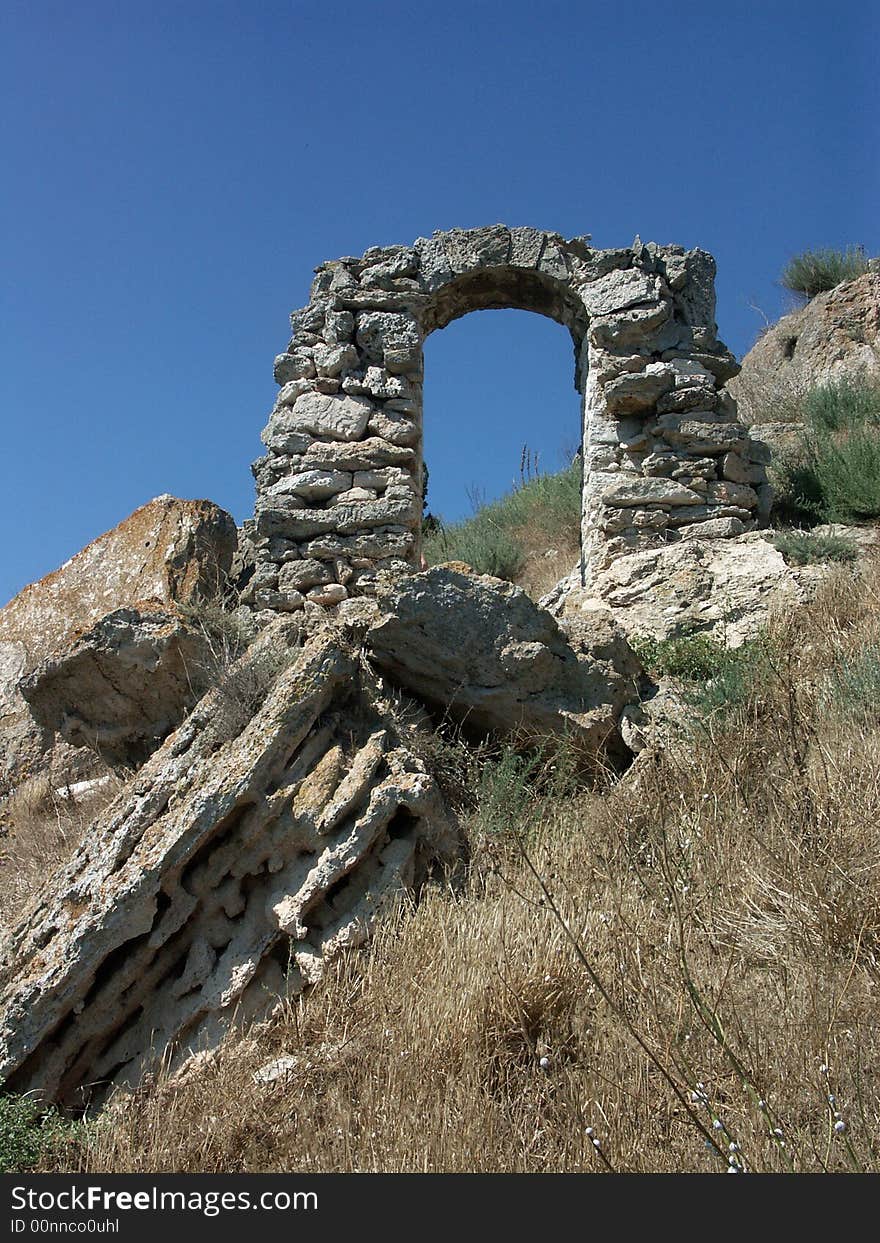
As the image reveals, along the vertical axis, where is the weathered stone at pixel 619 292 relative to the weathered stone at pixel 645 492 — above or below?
above

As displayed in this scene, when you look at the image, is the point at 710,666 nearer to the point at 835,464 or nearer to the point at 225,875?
the point at 225,875

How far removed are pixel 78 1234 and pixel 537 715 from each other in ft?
10.5

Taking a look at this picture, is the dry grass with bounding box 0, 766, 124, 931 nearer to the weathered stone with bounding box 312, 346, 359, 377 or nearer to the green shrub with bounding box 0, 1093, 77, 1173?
the green shrub with bounding box 0, 1093, 77, 1173

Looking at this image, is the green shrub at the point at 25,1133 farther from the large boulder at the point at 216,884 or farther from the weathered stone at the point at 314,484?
the weathered stone at the point at 314,484

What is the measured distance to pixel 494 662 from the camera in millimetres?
5328

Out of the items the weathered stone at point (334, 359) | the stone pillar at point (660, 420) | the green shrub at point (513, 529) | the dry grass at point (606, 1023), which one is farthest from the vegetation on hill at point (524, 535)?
the dry grass at point (606, 1023)

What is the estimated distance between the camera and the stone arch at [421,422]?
289 inches

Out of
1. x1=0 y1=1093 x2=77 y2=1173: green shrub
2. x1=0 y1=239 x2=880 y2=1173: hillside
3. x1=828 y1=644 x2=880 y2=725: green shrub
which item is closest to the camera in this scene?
x1=0 y1=239 x2=880 y2=1173: hillside

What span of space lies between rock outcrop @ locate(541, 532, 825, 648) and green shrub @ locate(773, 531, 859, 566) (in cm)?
8

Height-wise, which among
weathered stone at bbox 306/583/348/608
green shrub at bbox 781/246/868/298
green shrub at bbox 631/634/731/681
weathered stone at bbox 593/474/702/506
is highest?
green shrub at bbox 781/246/868/298

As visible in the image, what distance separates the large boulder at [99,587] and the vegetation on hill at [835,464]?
460 cm

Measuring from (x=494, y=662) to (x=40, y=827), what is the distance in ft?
10.2

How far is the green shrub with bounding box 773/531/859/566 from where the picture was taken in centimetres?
688

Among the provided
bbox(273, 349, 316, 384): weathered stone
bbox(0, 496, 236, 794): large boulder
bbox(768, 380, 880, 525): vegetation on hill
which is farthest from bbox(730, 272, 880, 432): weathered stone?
bbox(0, 496, 236, 794): large boulder
